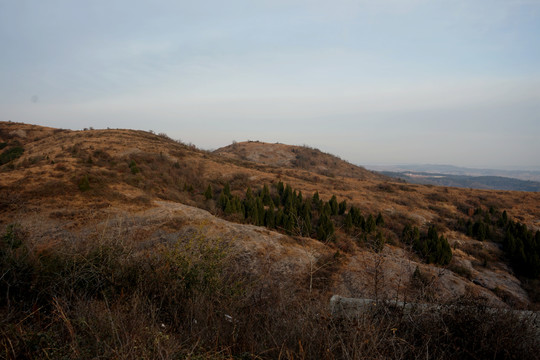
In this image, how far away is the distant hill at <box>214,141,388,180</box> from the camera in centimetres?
6141

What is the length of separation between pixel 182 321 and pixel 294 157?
63003 millimetres

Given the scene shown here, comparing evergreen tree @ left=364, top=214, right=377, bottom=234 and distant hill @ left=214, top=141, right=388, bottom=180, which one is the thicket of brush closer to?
evergreen tree @ left=364, top=214, right=377, bottom=234

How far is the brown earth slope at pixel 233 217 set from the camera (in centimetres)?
1016

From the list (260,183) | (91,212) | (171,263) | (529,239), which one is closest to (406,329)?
(171,263)

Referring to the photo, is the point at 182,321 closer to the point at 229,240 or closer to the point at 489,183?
the point at 229,240

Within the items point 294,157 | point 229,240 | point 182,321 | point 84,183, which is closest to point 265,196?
point 229,240

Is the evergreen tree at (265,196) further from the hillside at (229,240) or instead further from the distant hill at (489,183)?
the distant hill at (489,183)

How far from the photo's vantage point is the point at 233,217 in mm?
15781

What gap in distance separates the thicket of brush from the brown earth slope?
0.67m

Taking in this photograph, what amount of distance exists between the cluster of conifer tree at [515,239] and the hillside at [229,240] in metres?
0.18

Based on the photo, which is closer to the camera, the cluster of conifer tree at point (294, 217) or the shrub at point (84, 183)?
the shrub at point (84, 183)

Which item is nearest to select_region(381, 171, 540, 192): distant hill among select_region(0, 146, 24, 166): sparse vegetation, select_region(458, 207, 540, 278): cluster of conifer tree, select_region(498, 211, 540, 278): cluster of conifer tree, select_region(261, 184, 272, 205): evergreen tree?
select_region(458, 207, 540, 278): cluster of conifer tree

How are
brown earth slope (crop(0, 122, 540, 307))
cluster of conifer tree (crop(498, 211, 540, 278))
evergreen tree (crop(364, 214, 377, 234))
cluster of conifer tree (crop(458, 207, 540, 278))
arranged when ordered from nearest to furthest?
brown earth slope (crop(0, 122, 540, 307)) < cluster of conifer tree (crop(498, 211, 540, 278)) < cluster of conifer tree (crop(458, 207, 540, 278)) < evergreen tree (crop(364, 214, 377, 234))

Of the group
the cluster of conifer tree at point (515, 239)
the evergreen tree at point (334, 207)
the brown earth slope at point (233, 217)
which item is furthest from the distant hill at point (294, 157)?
the evergreen tree at point (334, 207)
